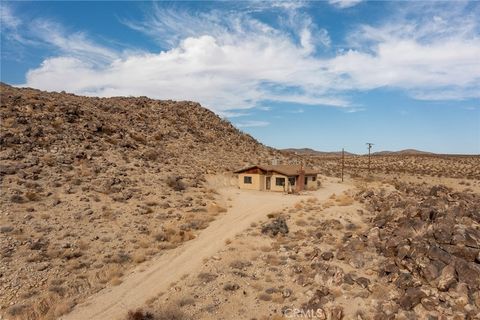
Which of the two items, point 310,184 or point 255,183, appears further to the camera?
point 310,184

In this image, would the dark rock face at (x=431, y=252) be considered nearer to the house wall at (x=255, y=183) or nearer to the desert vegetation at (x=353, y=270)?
the desert vegetation at (x=353, y=270)

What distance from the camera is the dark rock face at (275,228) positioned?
94.8ft

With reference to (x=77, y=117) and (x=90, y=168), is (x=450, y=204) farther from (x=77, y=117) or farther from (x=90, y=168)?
(x=77, y=117)

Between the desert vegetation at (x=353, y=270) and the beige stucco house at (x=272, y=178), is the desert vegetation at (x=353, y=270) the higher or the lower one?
the lower one

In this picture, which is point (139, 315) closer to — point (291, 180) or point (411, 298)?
point (411, 298)

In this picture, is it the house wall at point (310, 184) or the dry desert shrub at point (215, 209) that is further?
the house wall at point (310, 184)

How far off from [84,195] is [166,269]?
13040 millimetres

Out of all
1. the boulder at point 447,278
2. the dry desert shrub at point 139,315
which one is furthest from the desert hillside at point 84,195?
the boulder at point 447,278

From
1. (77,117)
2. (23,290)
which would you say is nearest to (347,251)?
(23,290)

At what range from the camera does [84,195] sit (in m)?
32.8

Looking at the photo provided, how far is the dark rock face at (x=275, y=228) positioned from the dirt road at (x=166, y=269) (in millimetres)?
2216

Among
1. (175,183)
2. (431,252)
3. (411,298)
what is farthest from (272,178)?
(411,298)

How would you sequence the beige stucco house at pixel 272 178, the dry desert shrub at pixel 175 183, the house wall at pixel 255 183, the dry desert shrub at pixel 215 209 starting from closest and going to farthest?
the dry desert shrub at pixel 215 209 → the dry desert shrub at pixel 175 183 → the beige stucco house at pixel 272 178 → the house wall at pixel 255 183

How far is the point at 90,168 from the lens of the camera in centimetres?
3906
